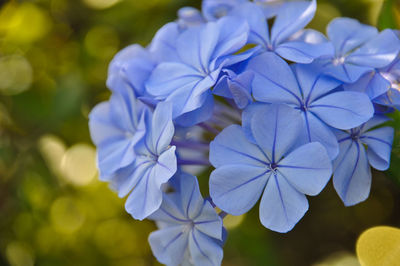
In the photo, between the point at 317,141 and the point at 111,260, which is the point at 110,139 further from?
the point at 111,260

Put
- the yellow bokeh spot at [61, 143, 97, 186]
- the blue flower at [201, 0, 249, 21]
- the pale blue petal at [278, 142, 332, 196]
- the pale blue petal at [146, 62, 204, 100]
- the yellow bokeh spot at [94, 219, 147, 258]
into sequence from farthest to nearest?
1. the yellow bokeh spot at [94, 219, 147, 258]
2. the yellow bokeh spot at [61, 143, 97, 186]
3. the blue flower at [201, 0, 249, 21]
4. the pale blue petal at [146, 62, 204, 100]
5. the pale blue petal at [278, 142, 332, 196]

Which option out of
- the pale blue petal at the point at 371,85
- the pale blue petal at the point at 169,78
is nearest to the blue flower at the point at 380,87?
the pale blue petal at the point at 371,85

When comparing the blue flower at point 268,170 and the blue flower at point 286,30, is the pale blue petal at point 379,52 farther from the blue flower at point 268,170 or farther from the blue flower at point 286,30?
the blue flower at point 268,170

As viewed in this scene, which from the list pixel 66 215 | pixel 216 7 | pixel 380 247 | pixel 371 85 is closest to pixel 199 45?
pixel 216 7

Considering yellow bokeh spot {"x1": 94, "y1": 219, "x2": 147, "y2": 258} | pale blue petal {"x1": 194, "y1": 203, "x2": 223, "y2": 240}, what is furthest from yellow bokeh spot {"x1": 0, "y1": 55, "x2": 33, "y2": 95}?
pale blue petal {"x1": 194, "y1": 203, "x2": 223, "y2": 240}

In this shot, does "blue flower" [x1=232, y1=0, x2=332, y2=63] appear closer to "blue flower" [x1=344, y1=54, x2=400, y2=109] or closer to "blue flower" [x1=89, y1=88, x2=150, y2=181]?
"blue flower" [x1=344, y1=54, x2=400, y2=109]

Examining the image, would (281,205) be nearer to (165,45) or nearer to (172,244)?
(172,244)
